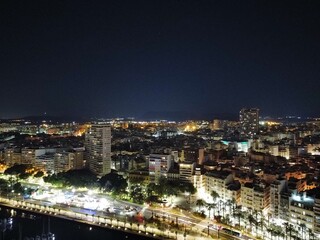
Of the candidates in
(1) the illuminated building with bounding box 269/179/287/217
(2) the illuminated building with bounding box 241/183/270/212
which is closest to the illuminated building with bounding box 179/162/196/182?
(2) the illuminated building with bounding box 241/183/270/212

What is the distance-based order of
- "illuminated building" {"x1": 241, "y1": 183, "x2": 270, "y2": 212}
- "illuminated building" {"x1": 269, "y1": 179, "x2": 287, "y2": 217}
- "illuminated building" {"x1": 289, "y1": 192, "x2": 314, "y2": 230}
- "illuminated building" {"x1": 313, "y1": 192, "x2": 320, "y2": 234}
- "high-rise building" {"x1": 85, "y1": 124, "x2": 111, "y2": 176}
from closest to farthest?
"illuminated building" {"x1": 313, "y1": 192, "x2": 320, "y2": 234}, "illuminated building" {"x1": 289, "y1": 192, "x2": 314, "y2": 230}, "illuminated building" {"x1": 269, "y1": 179, "x2": 287, "y2": 217}, "illuminated building" {"x1": 241, "y1": 183, "x2": 270, "y2": 212}, "high-rise building" {"x1": 85, "y1": 124, "x2": 111, "y2": 176}

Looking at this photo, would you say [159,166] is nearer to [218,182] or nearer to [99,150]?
[218,182]

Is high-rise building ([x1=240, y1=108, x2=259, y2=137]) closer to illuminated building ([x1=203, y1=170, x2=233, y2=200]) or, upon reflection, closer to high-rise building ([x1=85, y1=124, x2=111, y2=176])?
high-rise building ([x1=85, y1=124, x2=111, y2=176])

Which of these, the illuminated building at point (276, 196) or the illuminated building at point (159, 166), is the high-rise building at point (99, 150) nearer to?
the illuminated building at point (159, 166)

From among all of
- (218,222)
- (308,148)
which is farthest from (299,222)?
(308,148)

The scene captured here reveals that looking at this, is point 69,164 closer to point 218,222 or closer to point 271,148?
point 218,222

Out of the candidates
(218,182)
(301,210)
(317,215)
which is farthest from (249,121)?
(317,215)

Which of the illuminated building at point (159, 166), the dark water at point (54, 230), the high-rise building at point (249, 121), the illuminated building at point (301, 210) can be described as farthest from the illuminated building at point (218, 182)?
the high-rise building at point (249, 121)
